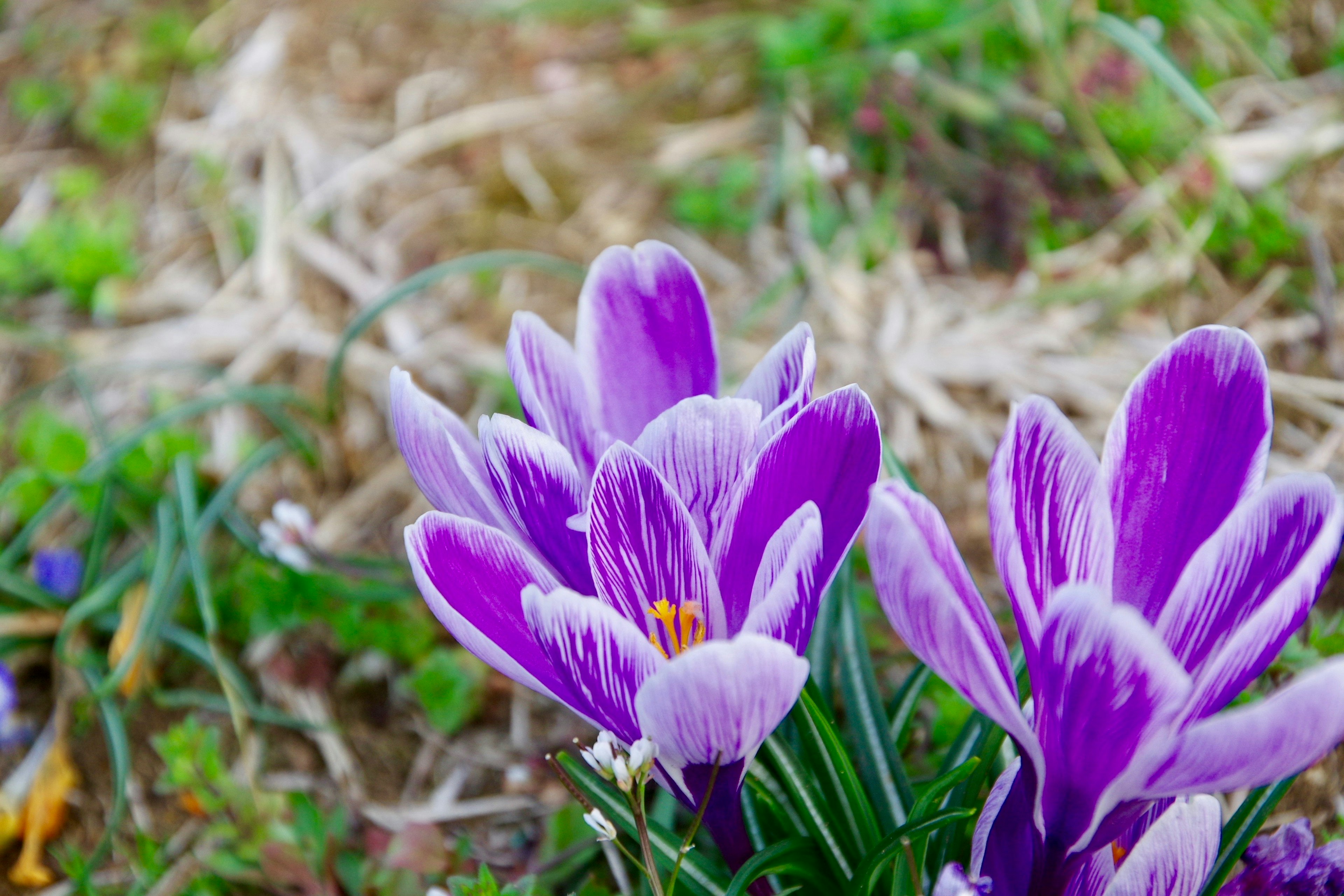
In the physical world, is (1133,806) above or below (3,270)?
above

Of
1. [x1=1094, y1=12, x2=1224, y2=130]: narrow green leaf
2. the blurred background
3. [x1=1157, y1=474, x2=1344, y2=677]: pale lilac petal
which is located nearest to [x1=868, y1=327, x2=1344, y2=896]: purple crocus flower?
[x1=1157, y1=474, x2=1344, y2=677]: pale lilac petal

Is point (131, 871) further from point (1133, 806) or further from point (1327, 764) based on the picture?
point (1327, 764)

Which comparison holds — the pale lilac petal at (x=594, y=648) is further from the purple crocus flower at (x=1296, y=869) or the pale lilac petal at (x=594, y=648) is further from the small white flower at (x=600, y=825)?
the purple crocus flower at (x=1296, y=869)

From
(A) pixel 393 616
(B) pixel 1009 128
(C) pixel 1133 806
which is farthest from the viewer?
(B) pixel 1009 128

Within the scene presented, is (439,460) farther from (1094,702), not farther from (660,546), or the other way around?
(1094,702)

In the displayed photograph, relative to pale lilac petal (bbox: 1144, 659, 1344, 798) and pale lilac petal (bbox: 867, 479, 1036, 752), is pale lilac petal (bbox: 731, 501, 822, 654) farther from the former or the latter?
pale lilac petal (bbox: 1144, 659, 1344, 798)

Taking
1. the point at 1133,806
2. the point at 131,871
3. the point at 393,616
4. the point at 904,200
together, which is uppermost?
the point at 1133,806

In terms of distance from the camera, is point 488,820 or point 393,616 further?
point 393,616

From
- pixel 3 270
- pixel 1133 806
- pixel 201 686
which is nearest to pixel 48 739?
pixel 201 686
